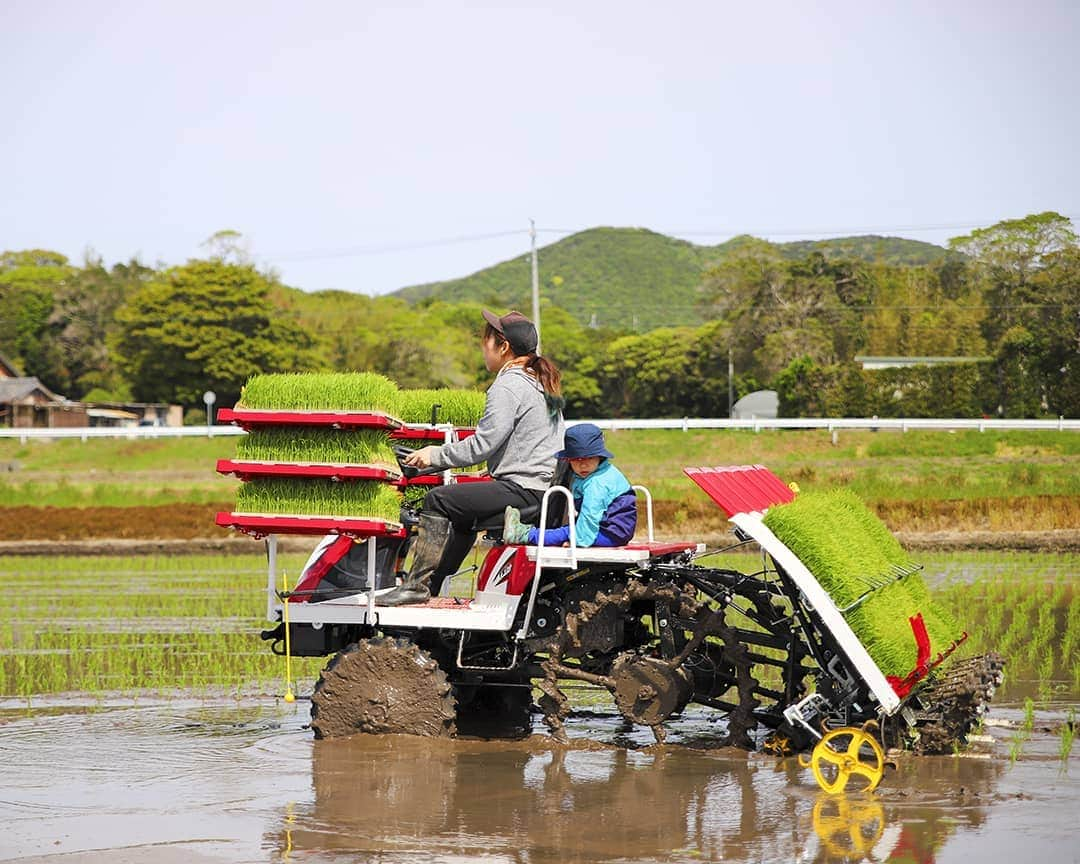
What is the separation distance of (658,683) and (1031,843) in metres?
2.47

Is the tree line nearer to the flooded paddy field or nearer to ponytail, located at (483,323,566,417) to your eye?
the flooded paddy field

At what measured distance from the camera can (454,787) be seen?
722 cm

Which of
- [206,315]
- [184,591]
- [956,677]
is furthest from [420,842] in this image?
[206,315]

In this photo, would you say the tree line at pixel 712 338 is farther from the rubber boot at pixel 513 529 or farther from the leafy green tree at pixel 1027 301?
the rubber boot at pixel 513 529

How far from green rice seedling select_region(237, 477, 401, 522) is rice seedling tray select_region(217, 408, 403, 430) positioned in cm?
32

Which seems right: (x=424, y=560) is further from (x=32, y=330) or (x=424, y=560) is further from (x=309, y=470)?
(x=32, y=330)

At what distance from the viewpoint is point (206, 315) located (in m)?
63.2

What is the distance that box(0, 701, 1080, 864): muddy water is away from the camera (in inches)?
236

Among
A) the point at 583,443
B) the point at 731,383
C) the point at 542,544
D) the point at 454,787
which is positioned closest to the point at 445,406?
the point at 583,443

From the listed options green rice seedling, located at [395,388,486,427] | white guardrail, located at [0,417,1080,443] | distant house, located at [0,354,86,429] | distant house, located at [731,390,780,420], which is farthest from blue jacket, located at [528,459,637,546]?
distant house, located at [0,354,86,429]

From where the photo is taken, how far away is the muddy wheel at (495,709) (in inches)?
348

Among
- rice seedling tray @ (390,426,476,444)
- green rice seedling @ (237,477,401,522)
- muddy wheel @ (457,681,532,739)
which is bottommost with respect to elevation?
muddy wheel @ (457,681,532,739)

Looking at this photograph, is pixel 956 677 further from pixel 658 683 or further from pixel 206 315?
pixel 206 315

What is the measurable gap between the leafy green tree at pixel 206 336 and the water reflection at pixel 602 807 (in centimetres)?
5526
